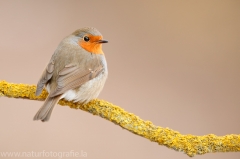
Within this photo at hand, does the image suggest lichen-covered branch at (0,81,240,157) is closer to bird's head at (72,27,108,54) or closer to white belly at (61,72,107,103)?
white belly at (61,72,107,103)

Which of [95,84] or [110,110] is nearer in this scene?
[110,110]

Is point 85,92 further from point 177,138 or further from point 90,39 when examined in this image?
point 177,138

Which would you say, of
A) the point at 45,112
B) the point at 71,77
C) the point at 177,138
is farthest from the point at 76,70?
the point at 177,138

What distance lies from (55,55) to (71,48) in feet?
0.27

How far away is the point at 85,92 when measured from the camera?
4.43ft

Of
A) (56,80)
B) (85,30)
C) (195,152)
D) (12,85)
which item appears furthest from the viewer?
(85,30)

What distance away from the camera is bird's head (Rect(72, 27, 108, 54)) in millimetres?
1433

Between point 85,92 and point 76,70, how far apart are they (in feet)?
0.39

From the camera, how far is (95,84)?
4.84 ft

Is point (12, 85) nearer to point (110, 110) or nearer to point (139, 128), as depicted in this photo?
point (110, 110)

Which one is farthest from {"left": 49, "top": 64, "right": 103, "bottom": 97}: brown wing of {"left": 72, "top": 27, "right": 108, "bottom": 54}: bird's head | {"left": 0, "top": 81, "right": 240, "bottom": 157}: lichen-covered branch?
{"left": 0, "top": 81, "right": 240, "bottom": 157}: lichen-covered branch

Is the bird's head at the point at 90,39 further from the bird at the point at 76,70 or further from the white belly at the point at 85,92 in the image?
the white belly at the point at 85,92

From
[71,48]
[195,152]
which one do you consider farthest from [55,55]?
[195,152]

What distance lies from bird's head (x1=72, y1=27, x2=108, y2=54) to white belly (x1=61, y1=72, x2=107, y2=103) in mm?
142
